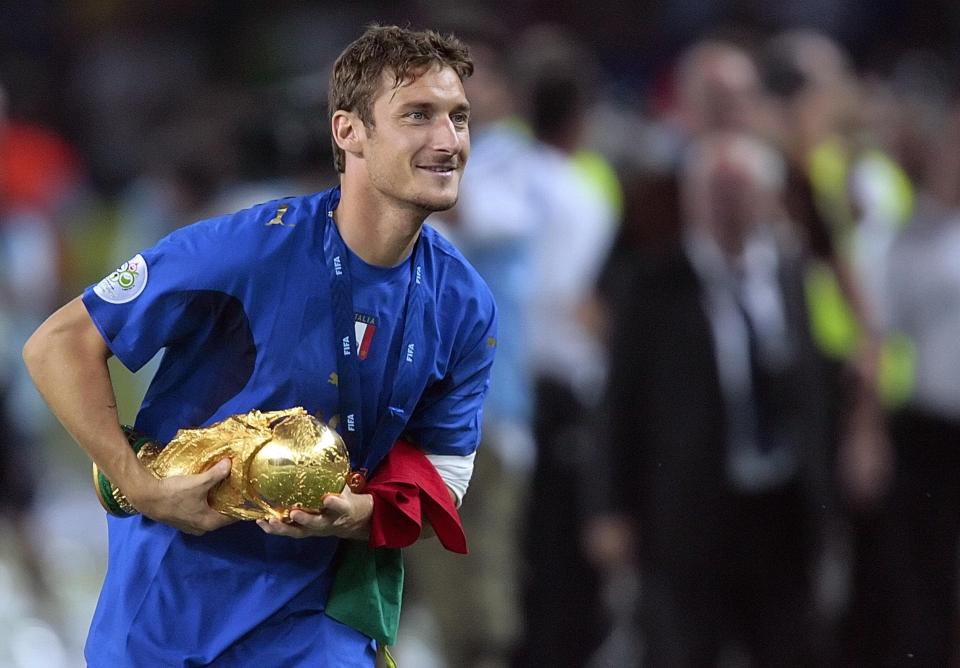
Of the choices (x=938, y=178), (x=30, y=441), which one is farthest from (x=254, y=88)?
(x=938, y=178)

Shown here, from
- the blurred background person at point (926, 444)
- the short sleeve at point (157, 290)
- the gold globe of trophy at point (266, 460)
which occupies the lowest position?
the blurred background person at point (926, 444)

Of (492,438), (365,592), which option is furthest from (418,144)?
(492,438)

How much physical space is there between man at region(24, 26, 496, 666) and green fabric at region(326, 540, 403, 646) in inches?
1.3

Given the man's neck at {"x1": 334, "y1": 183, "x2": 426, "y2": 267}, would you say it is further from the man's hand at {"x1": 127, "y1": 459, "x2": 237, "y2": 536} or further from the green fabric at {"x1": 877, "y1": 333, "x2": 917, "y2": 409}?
the green fabric at {"x1": 877, "y1": 333, "x2": 917, "y2": 409}

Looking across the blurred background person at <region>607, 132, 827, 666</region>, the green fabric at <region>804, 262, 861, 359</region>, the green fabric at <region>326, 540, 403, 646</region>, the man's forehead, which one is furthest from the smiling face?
the green fabric at <region>804, 262, 861, 359</region>

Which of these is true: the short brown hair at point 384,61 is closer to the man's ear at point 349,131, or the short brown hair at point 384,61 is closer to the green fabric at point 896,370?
the man's ear at point 349,131

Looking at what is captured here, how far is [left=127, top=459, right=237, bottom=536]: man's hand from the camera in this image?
3471 millimetres

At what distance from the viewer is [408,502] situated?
3.66m

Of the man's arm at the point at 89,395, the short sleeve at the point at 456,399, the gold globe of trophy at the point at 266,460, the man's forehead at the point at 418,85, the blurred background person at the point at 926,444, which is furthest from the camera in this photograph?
the blurred background person at the point at 926,444

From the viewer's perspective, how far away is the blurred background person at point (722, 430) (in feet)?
22.8

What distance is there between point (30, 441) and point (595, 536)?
355cm

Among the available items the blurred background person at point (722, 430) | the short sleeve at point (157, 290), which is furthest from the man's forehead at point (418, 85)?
the blurred background person at point (722, 430)

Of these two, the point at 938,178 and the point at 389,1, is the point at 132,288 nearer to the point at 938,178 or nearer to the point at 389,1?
the point at 938,178

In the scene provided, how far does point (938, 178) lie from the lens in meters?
7.45
